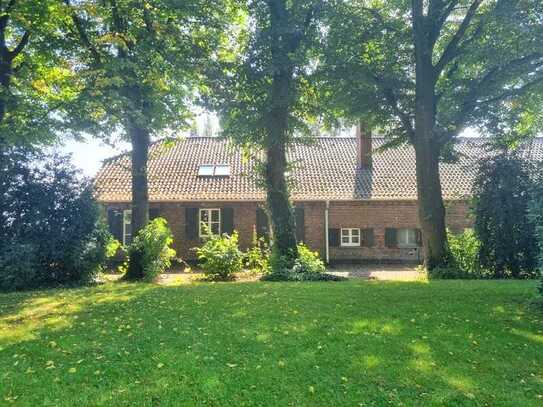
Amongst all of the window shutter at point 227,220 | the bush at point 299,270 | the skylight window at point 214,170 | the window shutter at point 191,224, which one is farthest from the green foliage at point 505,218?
the skylight window at point 214,170

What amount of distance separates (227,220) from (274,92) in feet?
28.1

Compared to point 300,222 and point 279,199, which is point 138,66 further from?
point 300,222

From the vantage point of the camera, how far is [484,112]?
1267 cm

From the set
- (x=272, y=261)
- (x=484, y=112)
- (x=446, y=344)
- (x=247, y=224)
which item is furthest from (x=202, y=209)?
(x=446, y=344)

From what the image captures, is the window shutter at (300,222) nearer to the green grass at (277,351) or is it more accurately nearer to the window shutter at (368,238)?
the window shutter at (368,238)

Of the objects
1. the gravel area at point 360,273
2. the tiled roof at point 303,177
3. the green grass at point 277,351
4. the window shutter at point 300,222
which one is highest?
the tiled roof at point 303,177

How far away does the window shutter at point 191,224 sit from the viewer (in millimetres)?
19688

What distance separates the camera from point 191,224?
1970cm

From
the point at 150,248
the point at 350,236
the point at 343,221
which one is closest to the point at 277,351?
the point at 150,248

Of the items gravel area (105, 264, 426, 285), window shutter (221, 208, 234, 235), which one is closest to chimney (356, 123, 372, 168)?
gravel area (105, 264, 426, 285)

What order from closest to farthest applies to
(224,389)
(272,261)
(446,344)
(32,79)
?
1. (224,389)
2. (446,344)
3. (32,79)
4. (272,261)

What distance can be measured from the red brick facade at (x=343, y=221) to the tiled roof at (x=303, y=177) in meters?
0.47

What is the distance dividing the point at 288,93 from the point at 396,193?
9.96 metres

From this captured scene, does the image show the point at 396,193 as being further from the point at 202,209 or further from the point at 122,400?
the point at 122,400
